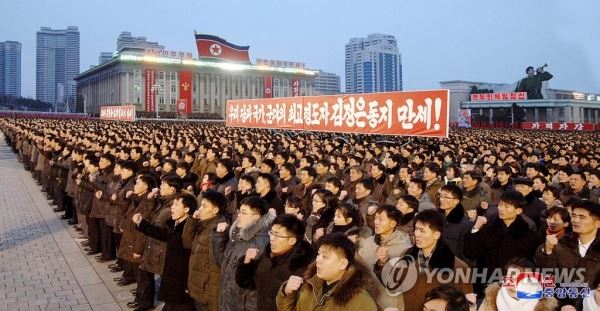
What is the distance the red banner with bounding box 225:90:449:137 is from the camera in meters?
11.8

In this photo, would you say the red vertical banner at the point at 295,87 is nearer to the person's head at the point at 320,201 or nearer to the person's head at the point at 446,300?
the person's head at the point at 320,201

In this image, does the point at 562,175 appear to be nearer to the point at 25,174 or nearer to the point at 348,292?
the point at 348,292

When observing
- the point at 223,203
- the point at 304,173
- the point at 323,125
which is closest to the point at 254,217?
the point at 223,203

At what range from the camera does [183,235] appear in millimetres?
4484

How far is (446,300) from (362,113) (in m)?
12.6

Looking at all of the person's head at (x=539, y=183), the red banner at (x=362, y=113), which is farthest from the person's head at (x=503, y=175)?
the red banner at (x=362, y=113)

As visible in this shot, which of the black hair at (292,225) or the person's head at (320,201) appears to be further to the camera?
the person's head at (320,201)

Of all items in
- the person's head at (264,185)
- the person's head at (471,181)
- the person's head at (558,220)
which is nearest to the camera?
the person's head at (558,220)

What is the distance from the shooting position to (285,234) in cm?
333

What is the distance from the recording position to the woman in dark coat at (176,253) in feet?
14.9

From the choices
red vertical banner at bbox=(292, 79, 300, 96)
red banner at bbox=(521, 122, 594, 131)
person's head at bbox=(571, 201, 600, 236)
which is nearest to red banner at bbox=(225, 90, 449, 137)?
person's head at bbox=(571, 201, 600, 236)

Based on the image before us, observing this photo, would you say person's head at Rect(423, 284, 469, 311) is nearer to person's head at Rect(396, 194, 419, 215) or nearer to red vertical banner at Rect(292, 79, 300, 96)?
person's head at Rect(396, 194, 419, 215)

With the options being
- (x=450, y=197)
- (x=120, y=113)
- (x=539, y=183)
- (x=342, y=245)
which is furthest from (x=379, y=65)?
(x=342, y=245)

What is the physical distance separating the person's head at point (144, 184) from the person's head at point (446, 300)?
12.7 feet
